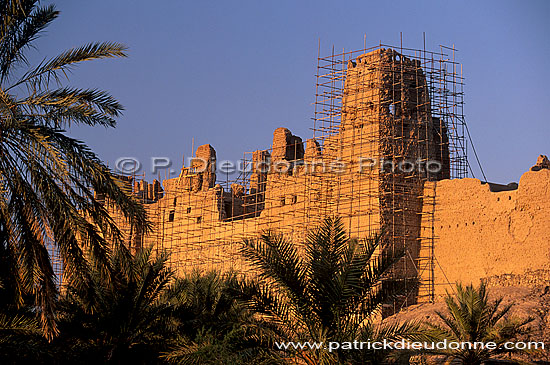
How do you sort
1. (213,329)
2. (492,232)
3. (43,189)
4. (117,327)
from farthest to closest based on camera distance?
(492,232) → (213,329) → (117,327) → (43,189)

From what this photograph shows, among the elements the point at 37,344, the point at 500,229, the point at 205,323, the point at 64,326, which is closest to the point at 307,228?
the point at 500,229

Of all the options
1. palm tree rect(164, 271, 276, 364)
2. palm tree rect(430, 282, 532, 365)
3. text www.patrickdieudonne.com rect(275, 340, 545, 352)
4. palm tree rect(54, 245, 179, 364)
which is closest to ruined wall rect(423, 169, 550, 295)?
palm tree rect(430, 282, 532, 365)

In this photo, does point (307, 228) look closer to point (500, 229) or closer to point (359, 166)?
point (359, 166)

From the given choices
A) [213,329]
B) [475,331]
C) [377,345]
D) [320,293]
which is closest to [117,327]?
[213,329]

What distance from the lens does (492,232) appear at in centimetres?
2006

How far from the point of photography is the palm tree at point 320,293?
438 inches

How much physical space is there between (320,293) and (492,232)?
32.1 feet

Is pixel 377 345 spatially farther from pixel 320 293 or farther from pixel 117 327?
pixel 117 327

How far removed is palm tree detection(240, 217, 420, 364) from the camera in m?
11.1

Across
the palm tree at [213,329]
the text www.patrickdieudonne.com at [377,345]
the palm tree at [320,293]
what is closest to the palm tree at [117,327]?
the palm tree at [213,329]

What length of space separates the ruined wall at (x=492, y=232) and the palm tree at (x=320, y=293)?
8.28m

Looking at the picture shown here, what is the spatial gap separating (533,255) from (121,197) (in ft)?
38.9

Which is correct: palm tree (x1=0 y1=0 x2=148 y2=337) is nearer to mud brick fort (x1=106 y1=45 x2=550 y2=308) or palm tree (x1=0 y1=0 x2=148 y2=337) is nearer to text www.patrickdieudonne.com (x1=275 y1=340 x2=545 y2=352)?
text www.patrickdieudonne.com (x1=275 y1=340 x2=545 y2=352)

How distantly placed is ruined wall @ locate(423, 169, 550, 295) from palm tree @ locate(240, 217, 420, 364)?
8.28 meters
